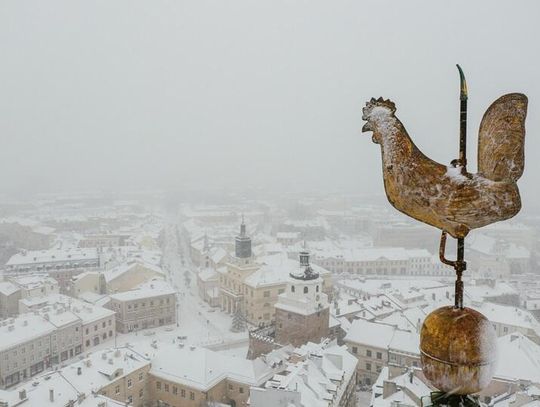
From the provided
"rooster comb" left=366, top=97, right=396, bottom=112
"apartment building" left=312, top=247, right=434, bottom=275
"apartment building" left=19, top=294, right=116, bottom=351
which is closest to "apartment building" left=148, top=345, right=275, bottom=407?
"apartment building" left=19, top=294, right=116, bottom=351

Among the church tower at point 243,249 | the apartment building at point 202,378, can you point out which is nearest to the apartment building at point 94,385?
the apartment building at point 202,378

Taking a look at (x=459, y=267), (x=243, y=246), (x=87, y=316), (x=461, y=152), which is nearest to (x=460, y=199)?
(x=461, y=152)

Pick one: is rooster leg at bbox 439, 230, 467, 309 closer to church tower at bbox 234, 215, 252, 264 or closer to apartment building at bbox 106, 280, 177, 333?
apartment building at bbox 106, 280, 177, 333

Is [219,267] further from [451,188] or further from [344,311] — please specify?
[451,188]

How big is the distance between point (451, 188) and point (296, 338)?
120 ft

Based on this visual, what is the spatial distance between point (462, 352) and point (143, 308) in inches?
2022

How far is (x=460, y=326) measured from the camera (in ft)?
8.59

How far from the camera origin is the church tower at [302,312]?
37.3 metres

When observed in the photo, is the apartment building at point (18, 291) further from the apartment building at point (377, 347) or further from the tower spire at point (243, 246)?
the apartment building at point (377, 347)

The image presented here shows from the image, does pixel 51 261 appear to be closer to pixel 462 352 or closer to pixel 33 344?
pixel 33 344

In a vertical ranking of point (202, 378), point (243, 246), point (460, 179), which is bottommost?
point (202, 378)

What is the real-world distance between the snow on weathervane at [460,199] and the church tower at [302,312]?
35.2 meters

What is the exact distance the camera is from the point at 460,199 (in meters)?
2.74

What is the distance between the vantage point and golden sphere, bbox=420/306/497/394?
2594 millimetres
